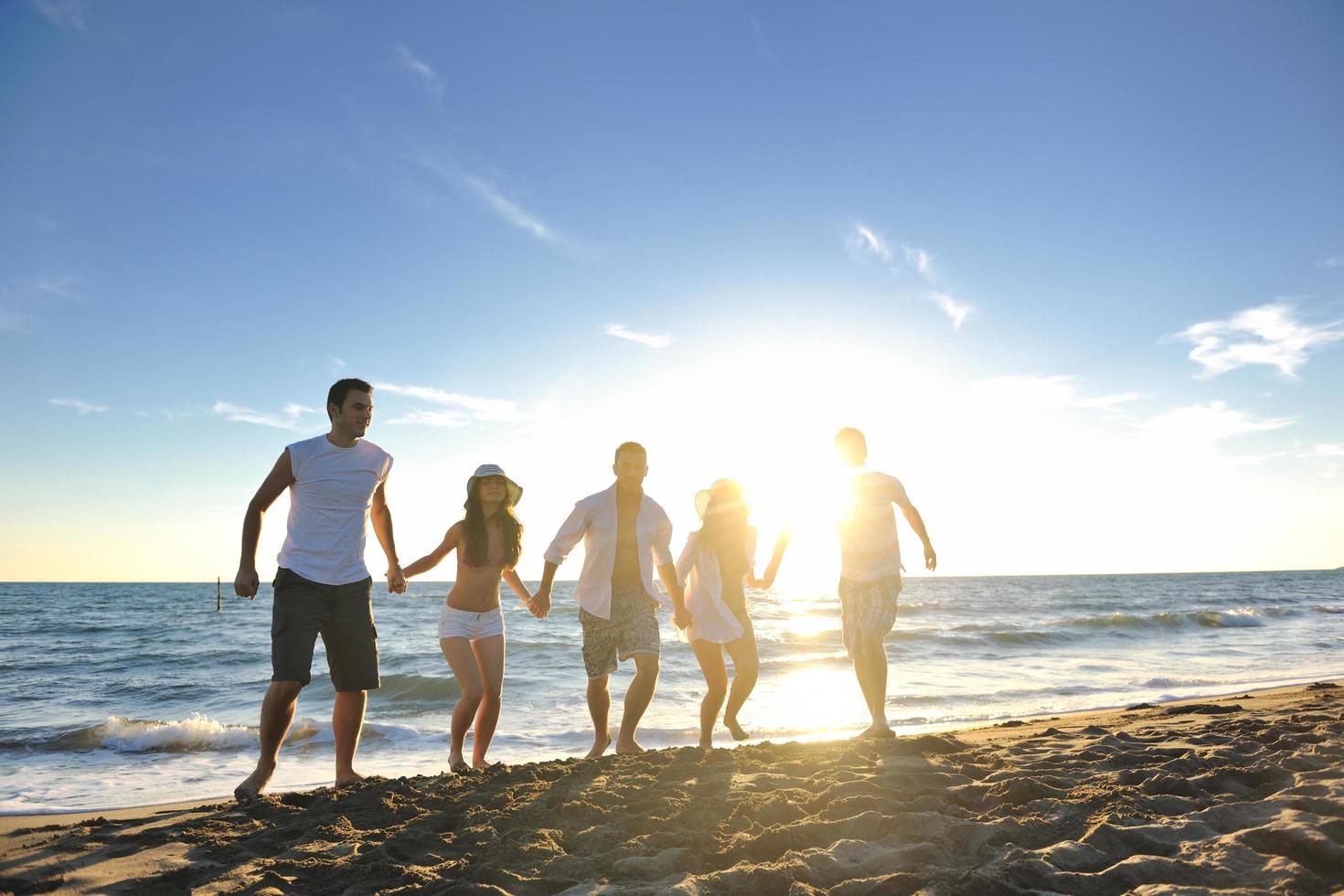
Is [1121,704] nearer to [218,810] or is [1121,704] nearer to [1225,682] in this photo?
[1225,682]

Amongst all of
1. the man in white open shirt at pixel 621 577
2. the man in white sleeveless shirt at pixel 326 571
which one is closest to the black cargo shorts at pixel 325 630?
the man in white sleeveless shirt at pixel 326 571

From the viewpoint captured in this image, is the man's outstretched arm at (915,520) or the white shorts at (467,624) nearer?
the white shorts at (467,624)

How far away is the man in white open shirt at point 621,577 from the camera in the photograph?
207 inches

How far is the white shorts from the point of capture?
5.11 metres

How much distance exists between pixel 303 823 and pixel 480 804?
79 cm

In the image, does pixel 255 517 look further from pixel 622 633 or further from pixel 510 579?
pixel 622 633

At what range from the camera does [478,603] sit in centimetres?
516

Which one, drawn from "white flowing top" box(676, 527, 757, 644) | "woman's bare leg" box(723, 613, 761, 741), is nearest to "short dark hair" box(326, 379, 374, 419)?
"white flowing top" box(676, 527, 757, 644)

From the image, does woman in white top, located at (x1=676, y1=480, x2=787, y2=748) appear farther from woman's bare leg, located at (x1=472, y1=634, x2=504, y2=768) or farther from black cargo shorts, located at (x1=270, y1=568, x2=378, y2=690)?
black cargo shorts, located at (x1=270, y1=568, x2=378, y2=690)

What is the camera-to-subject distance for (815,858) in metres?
2.79

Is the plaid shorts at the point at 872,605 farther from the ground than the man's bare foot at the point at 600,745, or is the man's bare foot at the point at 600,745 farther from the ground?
the plaid shorts at the point at 872,605

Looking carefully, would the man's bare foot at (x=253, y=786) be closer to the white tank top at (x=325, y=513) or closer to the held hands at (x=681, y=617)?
the white tank top at (x=325, y=513)

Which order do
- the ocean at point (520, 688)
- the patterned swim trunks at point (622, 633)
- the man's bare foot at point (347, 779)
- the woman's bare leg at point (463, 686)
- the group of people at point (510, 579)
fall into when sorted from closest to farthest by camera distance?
the group of people at point (510, 579)
the man's bare foot at point (347, 779)
the woman's bare leg at point (463, 686)
the patterned swim trunks at point (622, 633)
the ocean at point (520, 688)

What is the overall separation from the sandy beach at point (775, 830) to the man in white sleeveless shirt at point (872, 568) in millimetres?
1002
